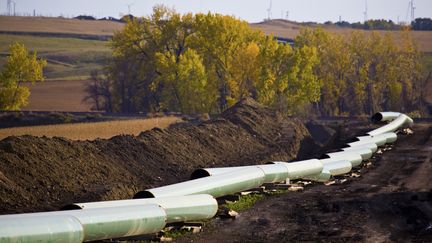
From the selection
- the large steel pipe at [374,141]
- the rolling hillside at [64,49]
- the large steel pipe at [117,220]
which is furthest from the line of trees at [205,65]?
the large steel pipe at [117,220]

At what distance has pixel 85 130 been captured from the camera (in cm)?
5022

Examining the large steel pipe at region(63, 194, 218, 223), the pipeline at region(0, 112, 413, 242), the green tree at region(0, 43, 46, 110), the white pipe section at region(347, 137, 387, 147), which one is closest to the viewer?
the pipeline at region(0, 112, 413, 242)

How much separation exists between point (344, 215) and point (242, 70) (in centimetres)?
6062

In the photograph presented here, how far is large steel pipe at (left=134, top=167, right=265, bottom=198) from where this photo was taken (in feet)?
65.7

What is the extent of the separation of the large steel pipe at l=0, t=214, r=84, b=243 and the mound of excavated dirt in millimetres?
6203

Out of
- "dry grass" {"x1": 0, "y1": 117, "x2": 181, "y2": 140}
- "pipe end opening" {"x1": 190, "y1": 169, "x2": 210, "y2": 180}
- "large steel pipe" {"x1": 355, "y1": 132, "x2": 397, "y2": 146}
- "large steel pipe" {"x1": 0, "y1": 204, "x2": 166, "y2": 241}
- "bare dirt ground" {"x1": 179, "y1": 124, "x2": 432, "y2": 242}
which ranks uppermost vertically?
"large steel pipe" {"x1": 0, "y1": 204, "x2": 166, "y2": 241}

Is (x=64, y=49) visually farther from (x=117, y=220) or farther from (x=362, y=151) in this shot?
(x=117, y=220)

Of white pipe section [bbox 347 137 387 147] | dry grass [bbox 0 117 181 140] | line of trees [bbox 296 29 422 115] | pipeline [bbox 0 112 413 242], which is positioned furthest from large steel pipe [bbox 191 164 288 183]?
line of trees [bbox 296 29 422 115]

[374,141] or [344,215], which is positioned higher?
[344,215]

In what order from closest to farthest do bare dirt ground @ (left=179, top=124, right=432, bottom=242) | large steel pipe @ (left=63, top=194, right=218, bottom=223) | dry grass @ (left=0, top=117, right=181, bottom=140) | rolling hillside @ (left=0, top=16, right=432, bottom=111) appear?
large steel pipe @ (left=63, top=194, right=218, bottom=223) < bare dirt ground @ (left=179, top=124, right=432, bottom=242) < dry grass @ (left=0, top=117, right=181, bottom=140) < rolling hillside @ (left=0, top=16, right=432, bottom=111)

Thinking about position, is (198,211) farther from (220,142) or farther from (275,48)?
(275,48)

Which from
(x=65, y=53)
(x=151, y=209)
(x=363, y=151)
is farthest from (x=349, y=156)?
(x=65, y=53)

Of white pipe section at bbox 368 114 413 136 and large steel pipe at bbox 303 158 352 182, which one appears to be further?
white pipe section at bbox 368 114 413 136

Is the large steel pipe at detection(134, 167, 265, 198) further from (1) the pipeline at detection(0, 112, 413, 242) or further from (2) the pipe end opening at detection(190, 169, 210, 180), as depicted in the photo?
(2) the pipe end opening at detection(190, 169, 210, 180)
